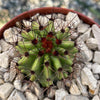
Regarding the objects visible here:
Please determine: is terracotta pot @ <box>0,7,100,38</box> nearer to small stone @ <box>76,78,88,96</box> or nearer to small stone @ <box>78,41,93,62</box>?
small stone @ <box>78,41,93,62</box>

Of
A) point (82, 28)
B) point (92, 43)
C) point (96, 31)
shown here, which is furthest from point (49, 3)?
point (92, 43)

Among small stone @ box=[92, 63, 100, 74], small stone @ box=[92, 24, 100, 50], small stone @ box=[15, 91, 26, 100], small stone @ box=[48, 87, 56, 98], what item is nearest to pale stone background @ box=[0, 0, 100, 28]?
small stone @ box=[92, 24, 100, 50]

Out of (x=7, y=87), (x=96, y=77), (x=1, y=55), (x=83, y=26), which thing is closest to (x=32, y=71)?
(x=7, y=87)

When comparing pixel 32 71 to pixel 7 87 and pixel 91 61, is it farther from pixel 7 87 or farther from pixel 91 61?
pixel 91 61

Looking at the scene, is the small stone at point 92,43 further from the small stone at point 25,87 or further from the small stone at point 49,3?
the small stone at point 49,3

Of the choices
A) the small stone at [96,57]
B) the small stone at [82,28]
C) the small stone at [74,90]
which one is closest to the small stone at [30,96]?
the small stone at [74,90]

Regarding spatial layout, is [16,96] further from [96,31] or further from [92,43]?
[96,31]
